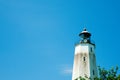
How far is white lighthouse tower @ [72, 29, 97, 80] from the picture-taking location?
138 feet

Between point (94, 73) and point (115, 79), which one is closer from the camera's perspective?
point (115, 79)

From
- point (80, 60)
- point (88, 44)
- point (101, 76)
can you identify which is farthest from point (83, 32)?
point (101, 76)

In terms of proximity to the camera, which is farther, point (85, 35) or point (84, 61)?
point (85, 35)

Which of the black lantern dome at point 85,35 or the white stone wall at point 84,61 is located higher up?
the black lantern dome at point 85,35

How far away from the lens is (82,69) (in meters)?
42.2

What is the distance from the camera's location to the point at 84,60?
4288cm

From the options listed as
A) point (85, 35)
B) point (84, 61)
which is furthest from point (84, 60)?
point (85, 35)

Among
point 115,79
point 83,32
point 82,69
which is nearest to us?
point 115,79

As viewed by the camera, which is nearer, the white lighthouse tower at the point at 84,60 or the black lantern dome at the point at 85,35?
the white lighthouse tower at the point at 84,60

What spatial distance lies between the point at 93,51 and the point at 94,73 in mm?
4076

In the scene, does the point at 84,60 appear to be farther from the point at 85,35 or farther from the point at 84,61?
the point at 85,35

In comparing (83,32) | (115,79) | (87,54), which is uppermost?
(83,32)

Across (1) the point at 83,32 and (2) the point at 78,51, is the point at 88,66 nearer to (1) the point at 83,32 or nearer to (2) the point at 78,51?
(2) the point at 78,51

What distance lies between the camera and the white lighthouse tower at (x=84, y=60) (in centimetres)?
4203
